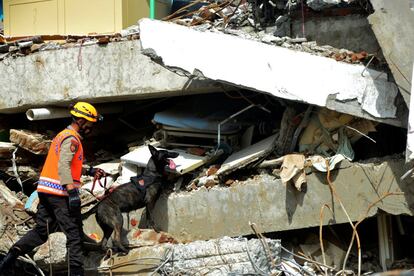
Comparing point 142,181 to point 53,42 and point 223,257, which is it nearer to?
point 223,257

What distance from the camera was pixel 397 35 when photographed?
20.8ft

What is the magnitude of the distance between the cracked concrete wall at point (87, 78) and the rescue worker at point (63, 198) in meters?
1.55

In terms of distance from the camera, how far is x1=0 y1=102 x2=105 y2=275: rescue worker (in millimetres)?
6191

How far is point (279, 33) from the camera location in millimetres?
7844

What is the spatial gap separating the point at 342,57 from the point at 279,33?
116 centimetres

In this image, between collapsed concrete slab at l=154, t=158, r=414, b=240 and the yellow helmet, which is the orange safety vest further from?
collapsed concrete slab at l=154, t=158, r=414, b=240

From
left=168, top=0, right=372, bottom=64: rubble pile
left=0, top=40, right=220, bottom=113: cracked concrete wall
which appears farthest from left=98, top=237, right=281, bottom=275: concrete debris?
left=168, top=0, right=372, bottom=64: rubble pile

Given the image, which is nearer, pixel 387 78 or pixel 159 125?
pixel 387 78

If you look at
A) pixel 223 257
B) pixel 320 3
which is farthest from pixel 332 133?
pixel 223 257

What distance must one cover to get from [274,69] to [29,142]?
3553 millimetres

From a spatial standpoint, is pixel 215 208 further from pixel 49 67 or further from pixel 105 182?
pixel 49 67

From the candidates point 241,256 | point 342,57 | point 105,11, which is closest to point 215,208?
point 241,256

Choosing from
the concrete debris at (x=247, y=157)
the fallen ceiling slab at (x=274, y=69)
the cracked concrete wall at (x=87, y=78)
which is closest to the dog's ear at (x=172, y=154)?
the concrete debris at (x=247, y=157)

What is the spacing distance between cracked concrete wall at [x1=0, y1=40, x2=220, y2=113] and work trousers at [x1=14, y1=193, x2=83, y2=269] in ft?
7.10
